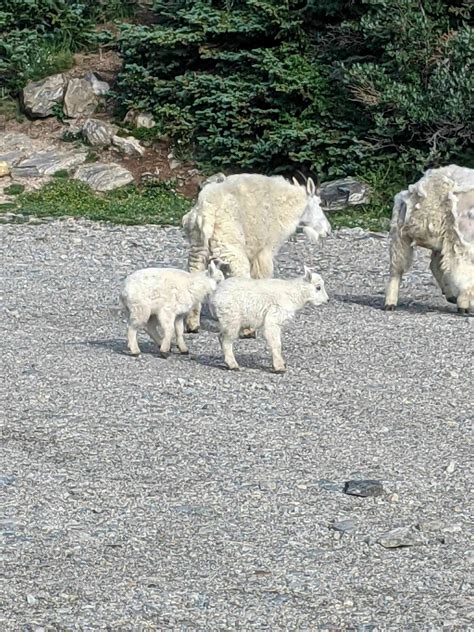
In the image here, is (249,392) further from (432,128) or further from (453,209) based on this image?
(432,128)

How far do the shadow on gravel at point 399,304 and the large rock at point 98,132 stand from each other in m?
9.61

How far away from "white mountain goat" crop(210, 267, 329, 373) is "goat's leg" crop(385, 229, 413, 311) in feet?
8.94

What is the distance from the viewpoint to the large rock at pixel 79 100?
23953 millimetres

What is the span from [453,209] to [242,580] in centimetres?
676

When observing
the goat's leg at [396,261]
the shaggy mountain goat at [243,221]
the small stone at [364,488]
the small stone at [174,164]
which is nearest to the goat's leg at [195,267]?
the shaggy mountain goat at [243,221]

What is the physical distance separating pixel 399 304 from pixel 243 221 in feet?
7.26

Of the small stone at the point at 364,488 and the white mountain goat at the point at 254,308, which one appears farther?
the white mountain goat at the point at 254,308

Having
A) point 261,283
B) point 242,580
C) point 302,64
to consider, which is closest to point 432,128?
point 302,64

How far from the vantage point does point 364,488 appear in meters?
7.71

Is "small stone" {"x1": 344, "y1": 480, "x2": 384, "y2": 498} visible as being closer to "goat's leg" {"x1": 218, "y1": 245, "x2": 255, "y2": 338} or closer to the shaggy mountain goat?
"goat's leg" {"x1": 218, "y1": 245, "x2": 255, "y2": 338}

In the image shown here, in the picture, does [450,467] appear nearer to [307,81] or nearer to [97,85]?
[307,81]

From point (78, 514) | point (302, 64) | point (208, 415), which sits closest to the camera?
point (78, 514)

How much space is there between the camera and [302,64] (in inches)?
883

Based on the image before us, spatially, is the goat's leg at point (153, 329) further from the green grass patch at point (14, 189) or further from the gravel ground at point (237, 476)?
the green grass patch at point (14, 189)
